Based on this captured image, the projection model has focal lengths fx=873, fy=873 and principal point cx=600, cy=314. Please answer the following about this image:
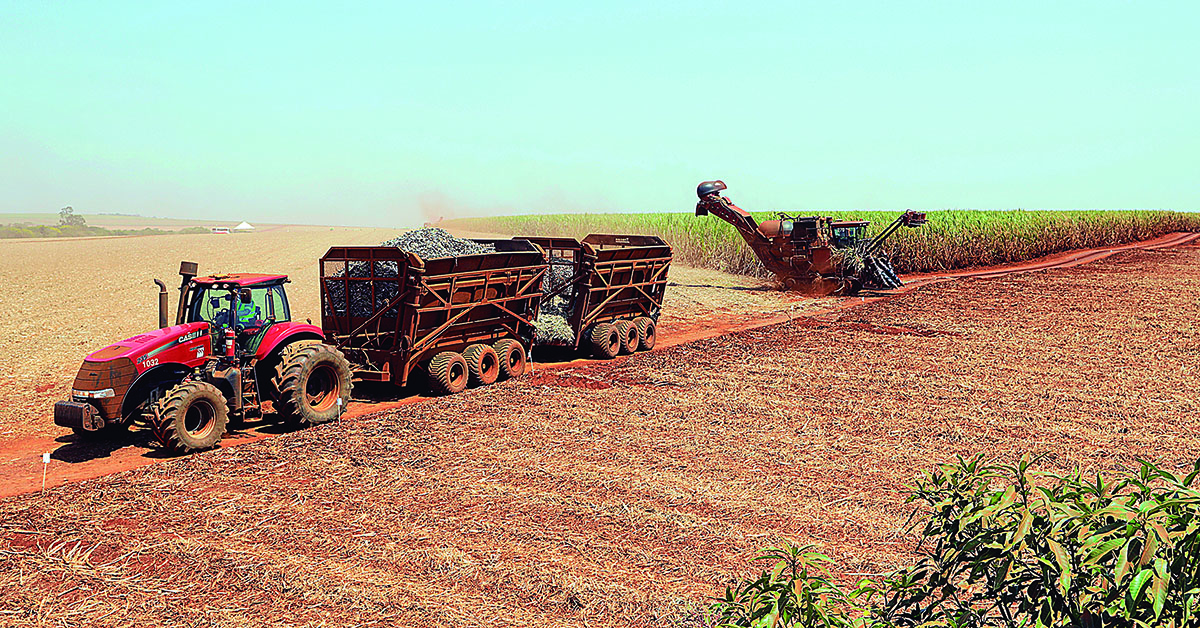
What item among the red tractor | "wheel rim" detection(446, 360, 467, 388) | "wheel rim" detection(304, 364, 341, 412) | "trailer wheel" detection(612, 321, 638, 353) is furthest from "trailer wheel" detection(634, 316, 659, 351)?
"wheel rim" detection(304, 364, 341, 412)

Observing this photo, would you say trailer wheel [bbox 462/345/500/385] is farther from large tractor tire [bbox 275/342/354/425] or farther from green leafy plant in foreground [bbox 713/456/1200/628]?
green leafy plant in foreground [bbox 713/456/1200/628]

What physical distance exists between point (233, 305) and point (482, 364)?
3631 millimetres

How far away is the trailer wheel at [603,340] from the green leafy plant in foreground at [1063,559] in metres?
11.9

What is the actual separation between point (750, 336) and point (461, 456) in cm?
953

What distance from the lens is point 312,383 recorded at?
33.7 feet

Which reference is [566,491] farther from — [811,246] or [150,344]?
[811,246]

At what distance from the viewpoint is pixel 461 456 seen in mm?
8672

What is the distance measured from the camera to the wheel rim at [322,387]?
33.4ft

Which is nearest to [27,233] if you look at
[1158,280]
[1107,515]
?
[1158,280]

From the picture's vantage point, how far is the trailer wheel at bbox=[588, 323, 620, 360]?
1448cm

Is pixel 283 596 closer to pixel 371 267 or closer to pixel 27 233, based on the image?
pixel 371 267

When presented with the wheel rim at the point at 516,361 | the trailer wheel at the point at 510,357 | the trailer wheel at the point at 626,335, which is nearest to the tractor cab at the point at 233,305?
the trailer wheel at the point at 510,357

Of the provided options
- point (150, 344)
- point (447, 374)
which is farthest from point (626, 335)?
point (150, 344)

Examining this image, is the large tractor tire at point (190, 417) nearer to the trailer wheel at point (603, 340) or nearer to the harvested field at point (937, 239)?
the trailer wheel at point (603, 340)
